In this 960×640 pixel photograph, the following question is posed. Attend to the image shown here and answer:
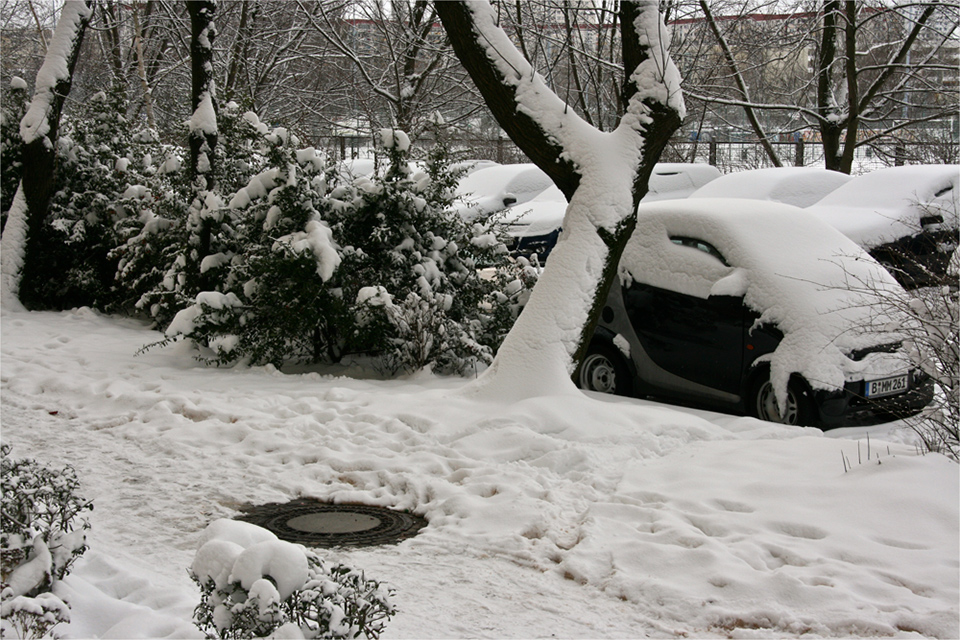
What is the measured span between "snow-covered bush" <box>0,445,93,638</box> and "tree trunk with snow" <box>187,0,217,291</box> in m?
5.97

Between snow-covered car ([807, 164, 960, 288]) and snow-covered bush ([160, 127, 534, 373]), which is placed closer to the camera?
snow-covered bush ([160, 127, 534, 373])

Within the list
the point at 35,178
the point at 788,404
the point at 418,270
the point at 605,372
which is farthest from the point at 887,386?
the point at 35,178

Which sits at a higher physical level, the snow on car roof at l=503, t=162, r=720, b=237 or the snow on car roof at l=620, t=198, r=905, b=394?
the snow on car roof at l=503, t=162, r=720, b=237

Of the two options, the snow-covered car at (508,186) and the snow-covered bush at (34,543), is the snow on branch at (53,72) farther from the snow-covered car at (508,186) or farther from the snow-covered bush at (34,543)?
the snow-covered bush at (34,543)

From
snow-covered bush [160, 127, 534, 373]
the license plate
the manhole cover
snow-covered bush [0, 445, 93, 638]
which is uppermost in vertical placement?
snow-covered bush [160, 127, 534, 373]

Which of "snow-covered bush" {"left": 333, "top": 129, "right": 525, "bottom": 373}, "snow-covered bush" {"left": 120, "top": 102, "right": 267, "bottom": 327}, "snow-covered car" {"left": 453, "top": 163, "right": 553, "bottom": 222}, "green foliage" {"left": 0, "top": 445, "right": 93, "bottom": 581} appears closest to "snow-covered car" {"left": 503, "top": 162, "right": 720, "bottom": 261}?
"snow-covered car" {"left": 453, "top": 163, "right": 553, "bottom": 222}

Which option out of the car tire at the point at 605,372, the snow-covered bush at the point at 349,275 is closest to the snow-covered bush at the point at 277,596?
the snow-covered bush at the point at 349,275

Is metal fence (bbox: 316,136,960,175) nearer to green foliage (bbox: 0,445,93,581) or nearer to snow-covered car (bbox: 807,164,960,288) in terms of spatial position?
snow-covered car (bbox: 807,164,960,288)

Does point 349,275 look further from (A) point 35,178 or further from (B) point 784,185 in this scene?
(B) point 784,185

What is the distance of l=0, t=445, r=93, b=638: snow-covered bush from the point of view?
287 centimetres

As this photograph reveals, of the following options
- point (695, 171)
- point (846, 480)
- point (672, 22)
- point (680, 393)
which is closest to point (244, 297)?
point (680, 393)

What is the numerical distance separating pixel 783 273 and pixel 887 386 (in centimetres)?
115

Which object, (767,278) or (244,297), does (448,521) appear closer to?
(767,278)

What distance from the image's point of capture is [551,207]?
48.0 feet
